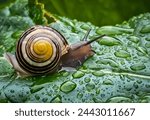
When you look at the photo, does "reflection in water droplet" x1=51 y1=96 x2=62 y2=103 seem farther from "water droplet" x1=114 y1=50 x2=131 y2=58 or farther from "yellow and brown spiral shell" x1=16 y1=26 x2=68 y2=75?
"water droplet" x1=114 y1=50 x2=131 y2=58

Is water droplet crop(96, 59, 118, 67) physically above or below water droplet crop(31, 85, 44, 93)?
above

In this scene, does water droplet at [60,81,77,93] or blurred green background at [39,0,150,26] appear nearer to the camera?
water droplet at [60,81,77,93]

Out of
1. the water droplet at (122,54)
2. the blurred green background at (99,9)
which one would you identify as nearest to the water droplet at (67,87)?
the water droplet at (122,54)

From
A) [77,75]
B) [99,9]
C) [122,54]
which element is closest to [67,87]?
[77,75]

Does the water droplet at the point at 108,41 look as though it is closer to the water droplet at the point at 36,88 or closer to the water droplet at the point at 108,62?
the water droplet at the point at 108,62

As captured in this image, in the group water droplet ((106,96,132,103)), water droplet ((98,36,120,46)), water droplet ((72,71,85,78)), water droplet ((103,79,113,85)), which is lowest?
water droplet ((106,96,132,103))

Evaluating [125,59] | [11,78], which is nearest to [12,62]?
[11,78]

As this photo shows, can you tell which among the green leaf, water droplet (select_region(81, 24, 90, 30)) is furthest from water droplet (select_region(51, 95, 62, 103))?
water droplet (select_region(81, 24, 90, 30))
